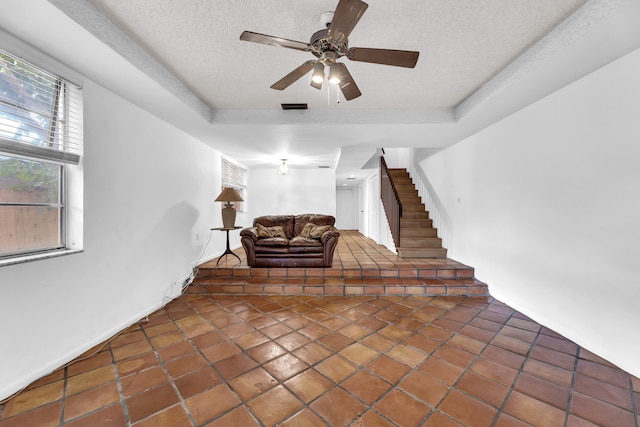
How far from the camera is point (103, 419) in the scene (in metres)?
1.30

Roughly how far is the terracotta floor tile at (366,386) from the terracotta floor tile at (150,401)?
1087mm

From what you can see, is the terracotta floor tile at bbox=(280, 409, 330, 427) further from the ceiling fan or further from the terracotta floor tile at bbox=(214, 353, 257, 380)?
the ceiling fan

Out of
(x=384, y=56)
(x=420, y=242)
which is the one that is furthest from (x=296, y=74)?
(x=420, y=242)

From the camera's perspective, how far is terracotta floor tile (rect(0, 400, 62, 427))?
1.29m

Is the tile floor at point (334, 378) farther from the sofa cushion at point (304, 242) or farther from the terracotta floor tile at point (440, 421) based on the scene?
the sofa cushion at point (304, 242)

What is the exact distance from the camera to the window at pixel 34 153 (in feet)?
5.00

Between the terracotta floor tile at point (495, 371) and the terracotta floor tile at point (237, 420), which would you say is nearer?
the terracotta floor tile at point (237, 420)

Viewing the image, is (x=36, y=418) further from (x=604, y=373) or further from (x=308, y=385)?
(x=604, y=373)

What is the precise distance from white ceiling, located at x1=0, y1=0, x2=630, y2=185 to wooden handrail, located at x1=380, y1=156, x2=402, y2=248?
4.92ft

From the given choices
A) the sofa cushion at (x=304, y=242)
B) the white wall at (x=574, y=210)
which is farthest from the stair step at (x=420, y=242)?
the sofa cushion at (x=304, y=242)

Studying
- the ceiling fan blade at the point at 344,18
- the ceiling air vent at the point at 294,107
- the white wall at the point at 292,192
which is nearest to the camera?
the ceiling fan blade at the point at 344,18

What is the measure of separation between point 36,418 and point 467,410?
243 cm

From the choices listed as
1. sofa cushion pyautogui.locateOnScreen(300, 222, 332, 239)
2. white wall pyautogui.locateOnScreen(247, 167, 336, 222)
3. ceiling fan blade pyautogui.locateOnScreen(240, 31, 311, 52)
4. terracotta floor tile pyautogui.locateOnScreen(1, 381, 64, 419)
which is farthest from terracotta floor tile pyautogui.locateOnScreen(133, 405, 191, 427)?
white wall pyautogui.locateOnScreen(247, 167, 336, 222)

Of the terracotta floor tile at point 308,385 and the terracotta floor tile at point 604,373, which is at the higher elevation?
the terracotta floor tile at point 604,373
